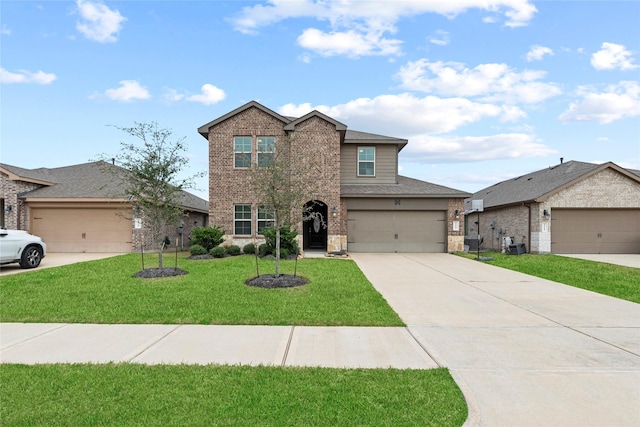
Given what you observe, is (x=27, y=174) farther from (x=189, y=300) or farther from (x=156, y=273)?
(x=189, y=300)

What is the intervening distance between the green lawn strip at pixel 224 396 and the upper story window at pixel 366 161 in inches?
641

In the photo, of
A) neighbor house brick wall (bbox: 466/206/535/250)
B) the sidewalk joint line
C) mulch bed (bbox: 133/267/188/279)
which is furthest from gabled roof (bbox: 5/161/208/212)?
neighbor house brick wall (bbox: 466/206/535/250)

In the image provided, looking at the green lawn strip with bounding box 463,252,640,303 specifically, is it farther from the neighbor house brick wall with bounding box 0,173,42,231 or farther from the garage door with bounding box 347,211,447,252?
the neighbor house brick wall with bounding box 0,173,42,231

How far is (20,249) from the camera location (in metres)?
11.8

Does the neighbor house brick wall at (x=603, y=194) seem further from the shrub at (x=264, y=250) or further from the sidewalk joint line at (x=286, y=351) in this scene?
the sidewalk joint line at (x=286, y=351)

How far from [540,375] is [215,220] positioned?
15699 millimetres

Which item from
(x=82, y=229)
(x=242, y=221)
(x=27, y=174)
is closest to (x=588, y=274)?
(x=242, y=221)

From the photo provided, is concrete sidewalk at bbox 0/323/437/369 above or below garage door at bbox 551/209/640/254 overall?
below

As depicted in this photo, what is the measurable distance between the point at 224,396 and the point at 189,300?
14.6ft

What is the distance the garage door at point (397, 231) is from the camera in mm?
18594

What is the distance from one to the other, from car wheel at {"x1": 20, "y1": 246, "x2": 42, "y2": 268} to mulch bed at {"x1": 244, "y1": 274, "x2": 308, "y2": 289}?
8.41 metres

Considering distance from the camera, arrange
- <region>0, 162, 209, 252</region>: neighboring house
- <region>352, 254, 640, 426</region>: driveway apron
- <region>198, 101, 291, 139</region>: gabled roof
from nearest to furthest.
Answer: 1. <region>352, 254, 640, 426</region>: driveway apron
2. <region>0, 162, 209, 252</region>: neighboring house
3. <region>198, 101, 291, 139</region>: gabled roof

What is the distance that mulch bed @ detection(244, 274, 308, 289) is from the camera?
896 centimetres

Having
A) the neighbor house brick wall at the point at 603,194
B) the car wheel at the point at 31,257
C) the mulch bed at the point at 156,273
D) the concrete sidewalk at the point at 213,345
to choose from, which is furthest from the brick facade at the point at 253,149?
the concrete sidewalk at the point at 213,345
